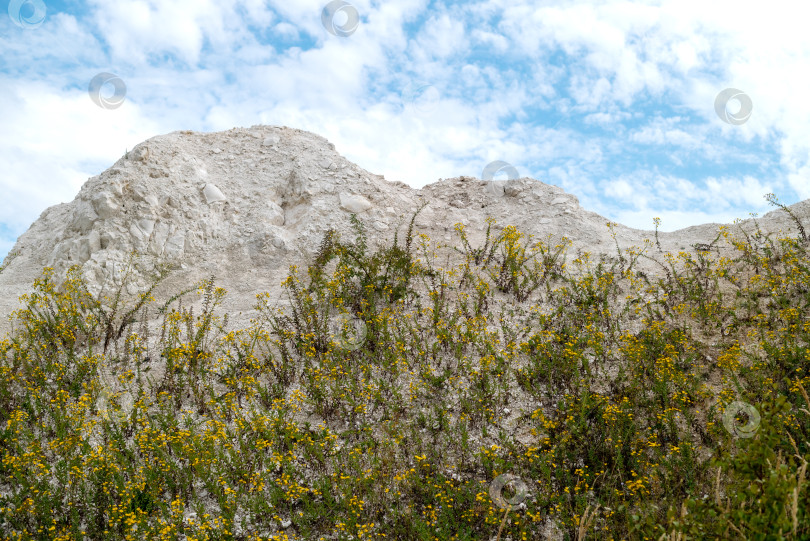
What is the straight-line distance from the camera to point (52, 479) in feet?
20.7

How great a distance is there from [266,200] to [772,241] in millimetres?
11388

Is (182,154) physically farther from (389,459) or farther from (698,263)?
(698,263)

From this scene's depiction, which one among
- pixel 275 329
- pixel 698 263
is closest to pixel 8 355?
pixel 275 329

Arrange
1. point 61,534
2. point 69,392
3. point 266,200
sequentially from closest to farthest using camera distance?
point 61,534
point 69,392
point 266,200
